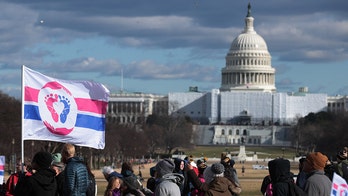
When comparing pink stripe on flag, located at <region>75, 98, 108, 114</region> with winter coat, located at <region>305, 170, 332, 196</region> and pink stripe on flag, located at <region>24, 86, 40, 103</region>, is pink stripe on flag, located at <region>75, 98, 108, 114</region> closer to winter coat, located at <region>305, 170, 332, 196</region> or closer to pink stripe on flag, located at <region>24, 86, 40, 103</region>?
pink stripe on flag, located at <region>24, 86, 40, 103</region>

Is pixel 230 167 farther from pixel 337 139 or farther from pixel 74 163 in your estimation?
pixel 337 139

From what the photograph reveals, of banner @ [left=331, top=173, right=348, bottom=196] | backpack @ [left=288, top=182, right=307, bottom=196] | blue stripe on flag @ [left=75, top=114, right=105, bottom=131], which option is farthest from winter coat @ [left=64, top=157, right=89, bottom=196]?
banner @ [left=331, top=173, right=348, bottom=196]

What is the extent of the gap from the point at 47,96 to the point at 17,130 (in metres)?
→ 68.6

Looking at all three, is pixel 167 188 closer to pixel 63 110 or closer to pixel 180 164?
pixel 180 164

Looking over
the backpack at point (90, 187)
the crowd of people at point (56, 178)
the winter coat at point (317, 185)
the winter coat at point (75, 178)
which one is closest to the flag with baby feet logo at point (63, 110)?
the crowd of people at point (56, 178)

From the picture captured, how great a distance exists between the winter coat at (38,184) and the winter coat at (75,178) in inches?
35.9

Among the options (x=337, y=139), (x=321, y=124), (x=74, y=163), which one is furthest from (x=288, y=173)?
(x=321, y=124)

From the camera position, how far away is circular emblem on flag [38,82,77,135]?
1920 centimetres

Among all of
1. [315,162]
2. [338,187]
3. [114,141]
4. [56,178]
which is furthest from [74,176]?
[114,141]

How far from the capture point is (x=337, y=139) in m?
120

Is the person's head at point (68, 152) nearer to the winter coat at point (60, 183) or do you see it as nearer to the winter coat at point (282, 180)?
the winter coat at point (60, 183)

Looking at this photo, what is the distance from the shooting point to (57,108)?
19.5 metres

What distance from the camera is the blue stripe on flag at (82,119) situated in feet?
62.7

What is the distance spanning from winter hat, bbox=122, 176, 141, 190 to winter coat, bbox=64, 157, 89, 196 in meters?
0.76
